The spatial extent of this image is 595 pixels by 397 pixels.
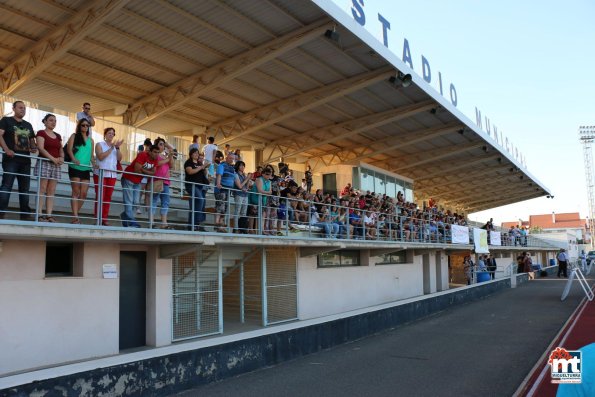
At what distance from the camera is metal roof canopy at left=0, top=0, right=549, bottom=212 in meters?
12.0

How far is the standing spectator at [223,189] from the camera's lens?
34.4ft

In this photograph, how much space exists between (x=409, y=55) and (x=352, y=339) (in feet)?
34.8

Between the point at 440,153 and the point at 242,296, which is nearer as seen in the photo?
the point at 242,296

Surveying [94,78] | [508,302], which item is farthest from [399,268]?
[94,78]

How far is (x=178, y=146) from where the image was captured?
17844 millimetres

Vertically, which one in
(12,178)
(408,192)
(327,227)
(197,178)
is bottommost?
(327,227)

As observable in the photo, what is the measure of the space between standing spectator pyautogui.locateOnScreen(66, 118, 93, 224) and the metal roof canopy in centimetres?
407

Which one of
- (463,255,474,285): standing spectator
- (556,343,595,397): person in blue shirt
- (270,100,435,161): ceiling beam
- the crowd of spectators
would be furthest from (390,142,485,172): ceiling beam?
(556,343,595,397): person in blue shirt

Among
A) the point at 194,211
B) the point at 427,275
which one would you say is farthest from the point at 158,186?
the point at 427,275

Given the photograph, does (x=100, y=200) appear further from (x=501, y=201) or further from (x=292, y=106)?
(x=501, y=201)

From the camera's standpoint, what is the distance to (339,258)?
52.2 feet

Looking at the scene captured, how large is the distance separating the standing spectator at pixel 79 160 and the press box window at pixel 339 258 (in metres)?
8.17

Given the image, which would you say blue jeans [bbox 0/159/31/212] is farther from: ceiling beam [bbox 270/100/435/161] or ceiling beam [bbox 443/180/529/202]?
ceiling beam [bbox 443/180/529/202]

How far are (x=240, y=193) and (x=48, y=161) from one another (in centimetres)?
434
